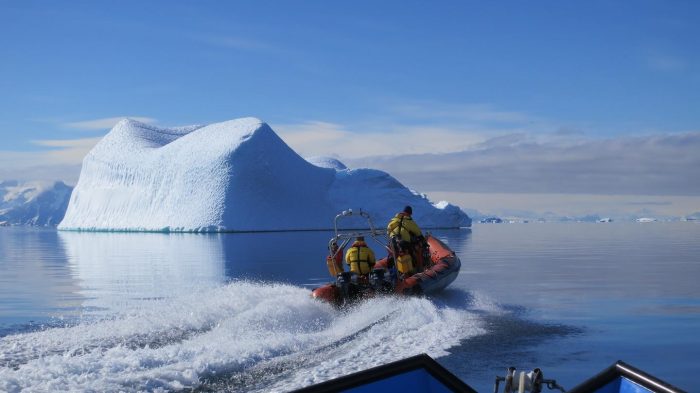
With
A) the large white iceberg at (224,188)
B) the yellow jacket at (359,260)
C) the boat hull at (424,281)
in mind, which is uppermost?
the large white iceberg at (224,188)

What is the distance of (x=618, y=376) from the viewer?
350 cm

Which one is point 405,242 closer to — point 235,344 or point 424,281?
point 424,281

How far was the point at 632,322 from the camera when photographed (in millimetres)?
9672

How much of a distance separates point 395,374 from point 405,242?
7.63m

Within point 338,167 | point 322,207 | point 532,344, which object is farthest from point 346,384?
point 338,167

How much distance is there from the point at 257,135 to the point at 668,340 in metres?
43.2

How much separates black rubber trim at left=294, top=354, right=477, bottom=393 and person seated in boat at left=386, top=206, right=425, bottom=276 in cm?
718

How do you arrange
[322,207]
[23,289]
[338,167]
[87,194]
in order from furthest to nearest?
[338,167]
[87,194]
[322,207]
[23,289]

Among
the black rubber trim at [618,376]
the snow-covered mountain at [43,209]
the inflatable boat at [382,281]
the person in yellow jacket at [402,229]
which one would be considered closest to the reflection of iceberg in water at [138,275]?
the inflatable boat at [382,281]

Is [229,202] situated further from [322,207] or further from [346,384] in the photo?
[346,384]

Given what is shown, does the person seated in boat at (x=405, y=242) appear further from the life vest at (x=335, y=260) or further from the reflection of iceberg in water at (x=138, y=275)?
the reflection of iceberg in water at (x=138, y=275)

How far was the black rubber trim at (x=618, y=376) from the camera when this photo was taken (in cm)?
325

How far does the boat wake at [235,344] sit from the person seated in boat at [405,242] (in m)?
0.91

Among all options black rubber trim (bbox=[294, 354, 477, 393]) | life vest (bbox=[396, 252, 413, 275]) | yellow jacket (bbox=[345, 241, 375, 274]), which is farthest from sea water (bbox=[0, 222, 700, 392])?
black rubber trim (bbox=[294, 354, 477, 393])
